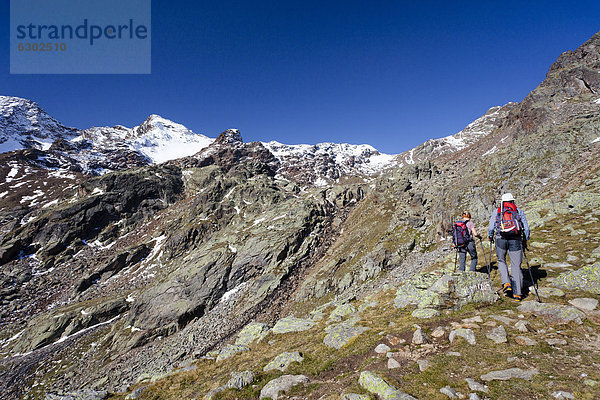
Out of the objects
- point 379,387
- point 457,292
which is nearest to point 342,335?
point 379,387

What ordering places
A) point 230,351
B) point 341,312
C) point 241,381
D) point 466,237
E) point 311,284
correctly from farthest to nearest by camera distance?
point 311,284 → point 341,312 → point 466,237 → point 230,351 → point 241,381

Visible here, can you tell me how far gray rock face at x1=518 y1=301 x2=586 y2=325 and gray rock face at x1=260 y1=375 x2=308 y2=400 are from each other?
8823mm

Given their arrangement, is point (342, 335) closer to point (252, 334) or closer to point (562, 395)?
point (252, 334)

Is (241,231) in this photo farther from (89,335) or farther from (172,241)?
(89,335)

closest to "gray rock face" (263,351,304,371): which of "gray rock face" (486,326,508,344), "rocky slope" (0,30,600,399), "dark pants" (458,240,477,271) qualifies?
"rocky slope" (0,30,600,399)

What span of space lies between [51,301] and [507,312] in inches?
4591

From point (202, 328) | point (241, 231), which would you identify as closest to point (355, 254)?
point (202, 328)

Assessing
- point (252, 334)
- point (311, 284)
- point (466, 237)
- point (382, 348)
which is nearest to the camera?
point (382, 348)

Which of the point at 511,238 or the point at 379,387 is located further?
the point at 511,238

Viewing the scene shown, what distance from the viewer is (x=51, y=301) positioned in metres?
78.4

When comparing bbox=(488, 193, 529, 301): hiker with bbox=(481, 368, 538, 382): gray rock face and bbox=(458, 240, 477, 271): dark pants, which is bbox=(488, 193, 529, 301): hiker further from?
bbox=(481, 368, 538, 382): gray rock face

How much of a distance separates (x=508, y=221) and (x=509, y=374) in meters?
6.83

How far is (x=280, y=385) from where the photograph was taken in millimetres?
8586

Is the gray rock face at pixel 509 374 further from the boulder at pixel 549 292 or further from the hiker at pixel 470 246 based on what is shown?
the hiker at pixel 470 246
